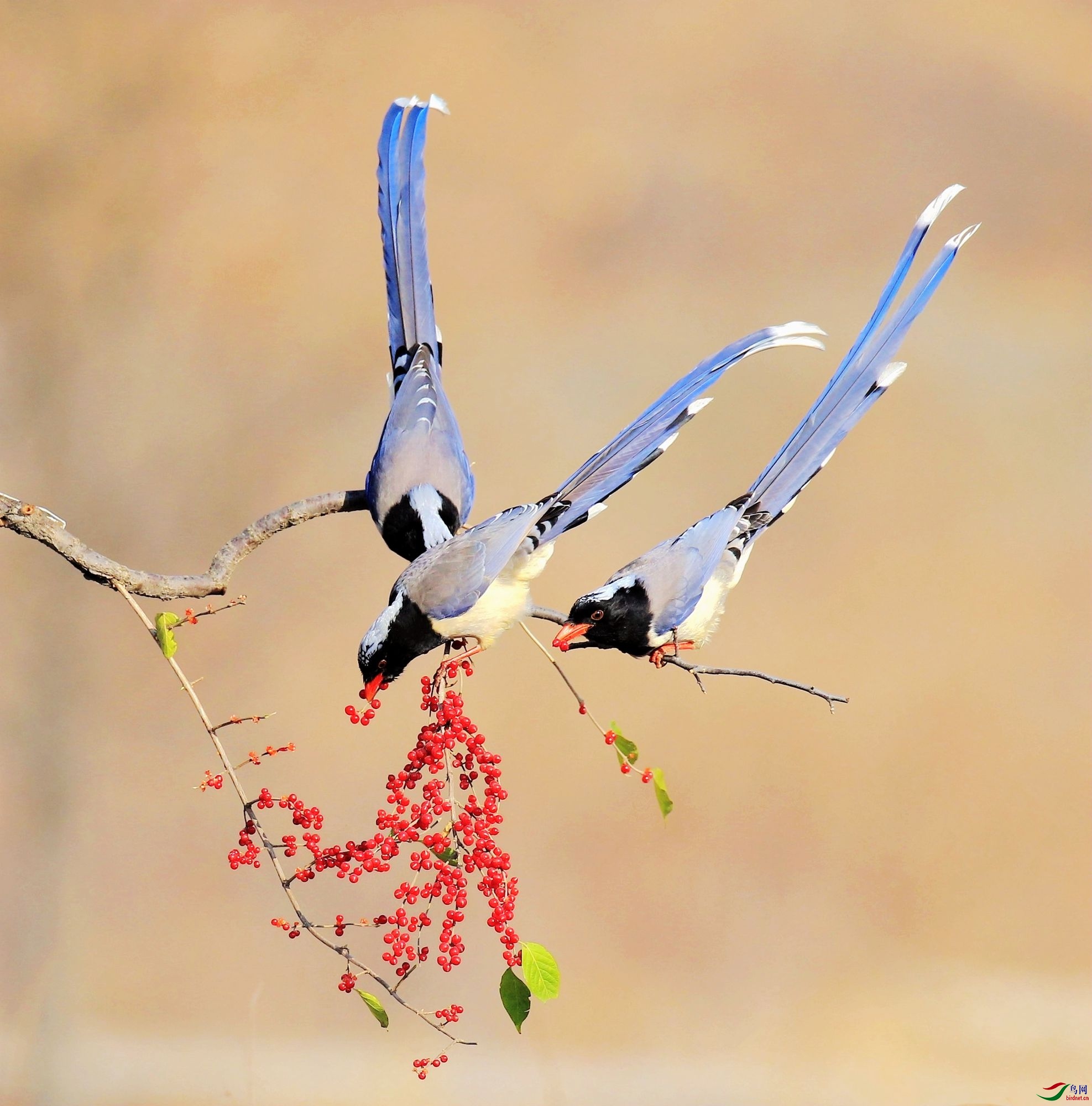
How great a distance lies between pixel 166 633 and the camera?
74 centimetres

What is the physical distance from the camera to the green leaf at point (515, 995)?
776 mm

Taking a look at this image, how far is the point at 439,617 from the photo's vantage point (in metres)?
0.90

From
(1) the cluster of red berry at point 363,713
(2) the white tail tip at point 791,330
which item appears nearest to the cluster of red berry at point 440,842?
(1) the cluster of red berry at point 363,713

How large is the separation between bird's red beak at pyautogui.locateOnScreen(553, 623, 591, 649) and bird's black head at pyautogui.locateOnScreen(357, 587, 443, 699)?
0.16 m

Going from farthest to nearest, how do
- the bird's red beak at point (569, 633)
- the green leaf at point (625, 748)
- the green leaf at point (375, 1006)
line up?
1. the bird's red beak at point (569, 633)
2. the green leaf at point (625, 748)
3. the green leaf at point (375, 1006)

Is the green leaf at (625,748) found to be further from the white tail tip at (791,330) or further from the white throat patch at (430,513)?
the white tail tip at (791,330)

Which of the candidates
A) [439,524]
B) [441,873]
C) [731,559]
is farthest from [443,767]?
[731,559]

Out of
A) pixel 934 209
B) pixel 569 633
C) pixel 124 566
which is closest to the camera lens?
pixel 124 566

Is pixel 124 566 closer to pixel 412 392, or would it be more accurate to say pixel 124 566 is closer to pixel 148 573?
pixel 148 573

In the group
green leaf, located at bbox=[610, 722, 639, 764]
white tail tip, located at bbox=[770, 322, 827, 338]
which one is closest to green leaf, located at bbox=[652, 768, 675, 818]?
green leaf, located at bbox=[610, 722, 639, 764]

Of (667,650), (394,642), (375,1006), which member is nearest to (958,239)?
(667,650)

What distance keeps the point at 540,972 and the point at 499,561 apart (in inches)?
13.5

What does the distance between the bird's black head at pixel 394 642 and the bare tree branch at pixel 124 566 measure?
13 centimetres

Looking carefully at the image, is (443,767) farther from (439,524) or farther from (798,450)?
(798,450)
